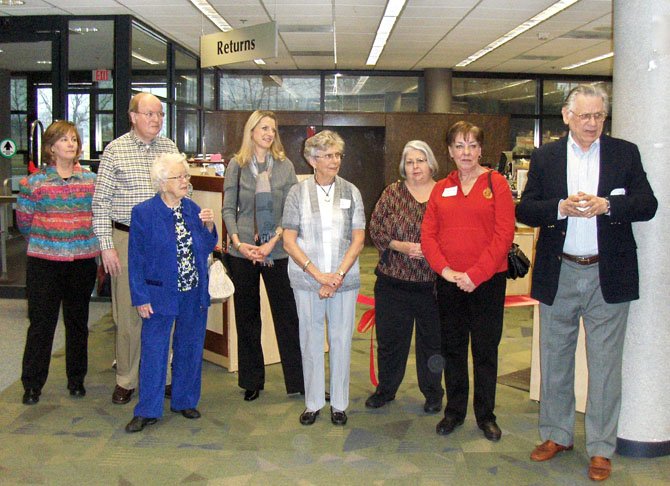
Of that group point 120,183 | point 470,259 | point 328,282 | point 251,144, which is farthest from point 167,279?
point 470,259

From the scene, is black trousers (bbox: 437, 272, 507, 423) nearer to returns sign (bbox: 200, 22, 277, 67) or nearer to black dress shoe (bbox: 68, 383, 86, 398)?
black dress shoe (bbox: 68, 383, 86, 398)

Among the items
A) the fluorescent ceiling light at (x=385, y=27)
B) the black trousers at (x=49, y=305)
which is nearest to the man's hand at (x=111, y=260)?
the black trousers at (x=49, y=305)

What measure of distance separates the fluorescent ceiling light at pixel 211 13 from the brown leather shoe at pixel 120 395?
5.04 m

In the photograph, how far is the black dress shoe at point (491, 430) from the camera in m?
3.65

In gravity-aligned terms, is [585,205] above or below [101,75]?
below

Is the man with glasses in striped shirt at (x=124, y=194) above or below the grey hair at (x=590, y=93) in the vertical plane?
below

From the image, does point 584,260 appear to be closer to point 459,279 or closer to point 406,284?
point 459,279

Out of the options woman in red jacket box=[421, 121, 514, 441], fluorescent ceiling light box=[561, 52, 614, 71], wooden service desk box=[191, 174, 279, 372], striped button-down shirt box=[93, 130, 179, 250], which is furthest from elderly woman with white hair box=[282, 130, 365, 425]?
fluorescent ceiling light box=[561, 52, 614, 71]

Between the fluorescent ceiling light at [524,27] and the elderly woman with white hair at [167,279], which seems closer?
the elderly woman with white hair at [167,279]

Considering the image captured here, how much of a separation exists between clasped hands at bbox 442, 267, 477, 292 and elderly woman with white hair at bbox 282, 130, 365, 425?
1.65 feet

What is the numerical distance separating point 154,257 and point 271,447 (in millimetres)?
1125

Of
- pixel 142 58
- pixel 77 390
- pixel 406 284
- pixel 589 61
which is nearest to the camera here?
pixel 406 284

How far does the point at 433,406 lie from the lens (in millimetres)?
4105

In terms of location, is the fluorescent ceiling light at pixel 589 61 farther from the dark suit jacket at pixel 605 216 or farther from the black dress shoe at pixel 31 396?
the black dress shoe at pixel 31 396
